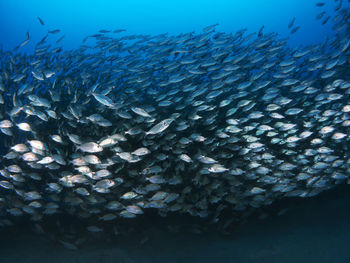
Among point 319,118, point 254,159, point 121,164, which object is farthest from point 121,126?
point 319,118

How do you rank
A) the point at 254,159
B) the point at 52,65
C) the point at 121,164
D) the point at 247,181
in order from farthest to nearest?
the point at 52,65 → the point at 247,181 → the point at 254,159 → the point at 121,164

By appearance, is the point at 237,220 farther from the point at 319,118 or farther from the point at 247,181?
the point at 319,118

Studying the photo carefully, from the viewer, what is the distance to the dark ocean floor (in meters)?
6.29

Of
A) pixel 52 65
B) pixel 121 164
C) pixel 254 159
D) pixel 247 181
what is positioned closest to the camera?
pixel 121 164

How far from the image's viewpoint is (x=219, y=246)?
274 inches

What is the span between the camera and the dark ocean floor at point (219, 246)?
6.29 metres

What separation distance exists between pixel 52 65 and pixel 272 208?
30.5 ft

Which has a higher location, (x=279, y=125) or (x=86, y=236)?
(x=279, y=125)

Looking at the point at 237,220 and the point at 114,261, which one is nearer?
the point at 114,261

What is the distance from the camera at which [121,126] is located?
6.12 metres

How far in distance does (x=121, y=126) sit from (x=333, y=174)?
6.43m

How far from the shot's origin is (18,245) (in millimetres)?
6562

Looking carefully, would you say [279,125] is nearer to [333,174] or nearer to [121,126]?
[333,174]

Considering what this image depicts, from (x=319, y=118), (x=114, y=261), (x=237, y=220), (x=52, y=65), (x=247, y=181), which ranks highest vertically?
(x=52, y=65)
